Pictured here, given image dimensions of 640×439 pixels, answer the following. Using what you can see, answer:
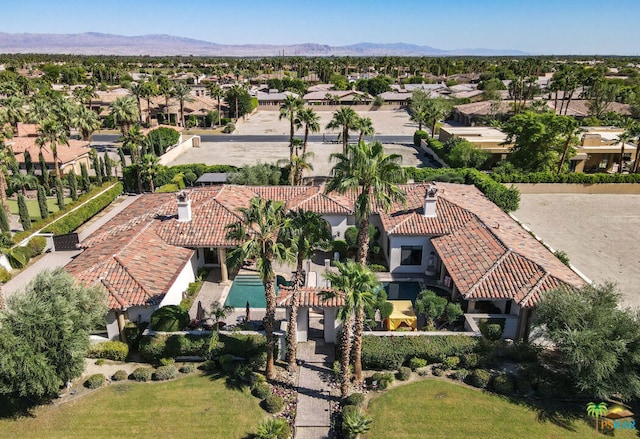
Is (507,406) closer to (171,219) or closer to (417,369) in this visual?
(417,369)

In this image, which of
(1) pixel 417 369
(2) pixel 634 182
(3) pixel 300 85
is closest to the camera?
(1) pixel 417 369

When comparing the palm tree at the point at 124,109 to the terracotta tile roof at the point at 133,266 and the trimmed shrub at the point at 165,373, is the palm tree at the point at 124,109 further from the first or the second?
the trimmed shrub at the point at 165,373

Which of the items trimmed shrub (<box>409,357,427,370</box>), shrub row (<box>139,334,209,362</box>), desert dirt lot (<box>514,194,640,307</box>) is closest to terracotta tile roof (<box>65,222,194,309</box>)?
shrub row (<box>139,334,209,362</box>)

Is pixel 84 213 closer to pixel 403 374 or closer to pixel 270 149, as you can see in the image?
pixel 403 374

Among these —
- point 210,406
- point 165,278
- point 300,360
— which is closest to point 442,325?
point 300,360

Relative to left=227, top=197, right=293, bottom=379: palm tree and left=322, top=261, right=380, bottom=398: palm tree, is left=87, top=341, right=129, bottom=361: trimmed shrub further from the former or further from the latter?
left=322, top=261, right=380, bottom=398: palm tree

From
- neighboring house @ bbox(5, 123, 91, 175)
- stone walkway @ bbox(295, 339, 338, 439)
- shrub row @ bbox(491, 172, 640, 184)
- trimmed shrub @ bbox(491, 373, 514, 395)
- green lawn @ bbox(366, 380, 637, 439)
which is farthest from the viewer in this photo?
neighboring house @ bbox(5, 123, 91, 175)

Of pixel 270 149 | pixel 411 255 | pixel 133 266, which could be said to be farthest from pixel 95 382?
pixel 270 149
